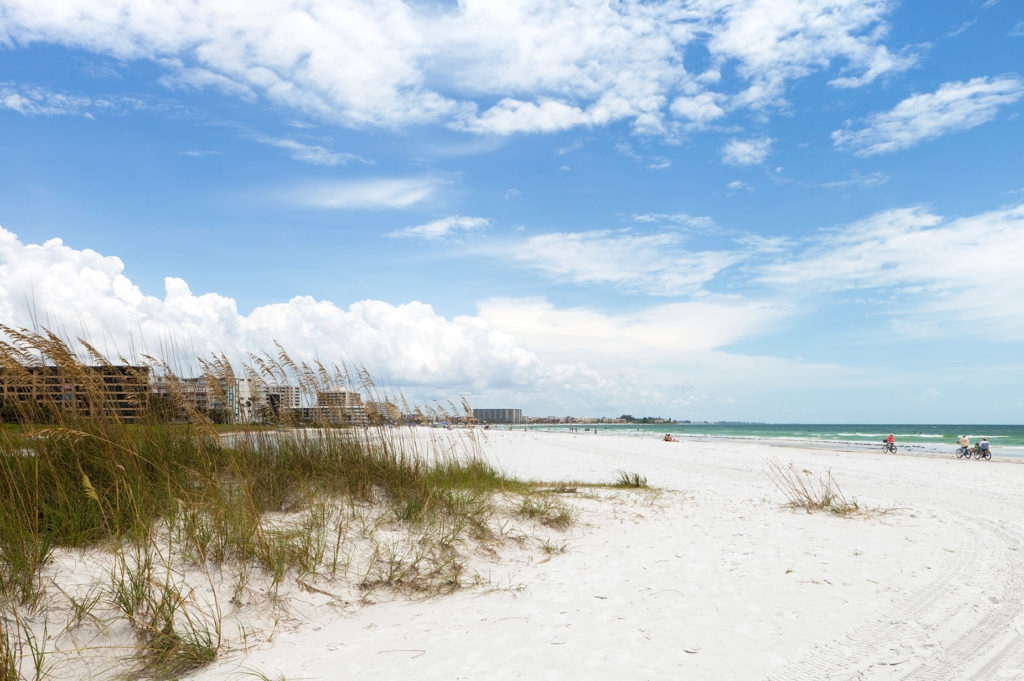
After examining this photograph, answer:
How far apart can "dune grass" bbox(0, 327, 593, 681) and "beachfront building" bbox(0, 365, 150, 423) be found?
0.02m

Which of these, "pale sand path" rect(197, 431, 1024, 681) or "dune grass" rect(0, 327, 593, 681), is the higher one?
"dune grass" rect(0, 327, 593, 681)

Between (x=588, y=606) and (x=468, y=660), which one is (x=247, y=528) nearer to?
(x=468, y=660)

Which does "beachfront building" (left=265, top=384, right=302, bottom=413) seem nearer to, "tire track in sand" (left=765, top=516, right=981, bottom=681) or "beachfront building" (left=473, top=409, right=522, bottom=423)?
"tire track in sand" (left=765, top=516, right=981, bottom=681)

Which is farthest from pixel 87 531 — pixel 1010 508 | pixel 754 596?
pixel 1010 508

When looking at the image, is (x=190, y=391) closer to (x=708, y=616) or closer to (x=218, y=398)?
(x=218, y=398)

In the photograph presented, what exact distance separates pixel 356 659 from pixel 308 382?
12.3 feet

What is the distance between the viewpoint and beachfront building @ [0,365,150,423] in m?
4.52

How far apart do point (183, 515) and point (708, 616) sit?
13.0ft

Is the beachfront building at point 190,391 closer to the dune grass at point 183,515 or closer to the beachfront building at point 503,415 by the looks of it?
the dune grass at point 183,515

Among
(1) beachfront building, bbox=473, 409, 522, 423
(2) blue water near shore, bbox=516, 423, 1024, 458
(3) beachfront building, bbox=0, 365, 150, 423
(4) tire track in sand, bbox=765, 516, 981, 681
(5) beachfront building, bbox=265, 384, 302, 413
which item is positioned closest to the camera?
(4) tire track in sand, bbox=765, 516, 981, 681

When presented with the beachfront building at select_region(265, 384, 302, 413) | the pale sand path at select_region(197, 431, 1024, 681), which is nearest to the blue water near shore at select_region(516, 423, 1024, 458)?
the pale sand path at select_region(197, 431, 1024, 681)

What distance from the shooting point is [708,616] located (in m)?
3.97

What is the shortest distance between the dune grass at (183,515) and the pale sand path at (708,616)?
0.47m

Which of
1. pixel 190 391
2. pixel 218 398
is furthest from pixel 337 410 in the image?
pixel 190 391
